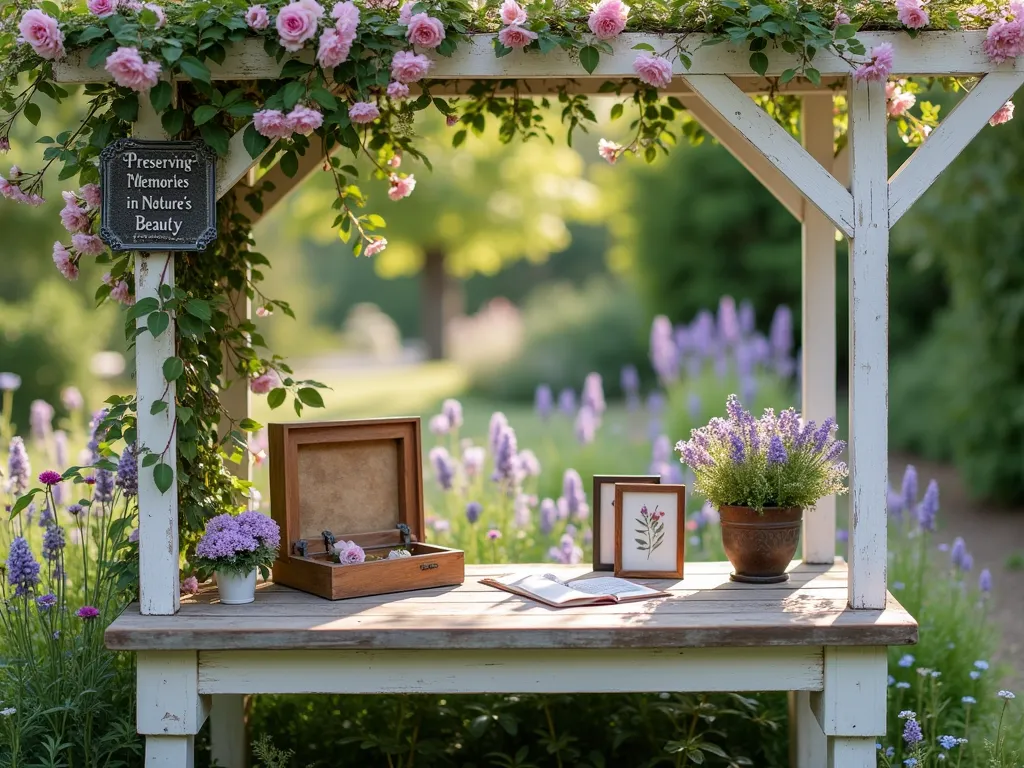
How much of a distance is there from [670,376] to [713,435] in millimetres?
4124

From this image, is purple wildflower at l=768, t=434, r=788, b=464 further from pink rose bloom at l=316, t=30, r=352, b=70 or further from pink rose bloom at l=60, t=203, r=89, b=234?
pink rose bloom at l=60, t=203, r=89, b=234

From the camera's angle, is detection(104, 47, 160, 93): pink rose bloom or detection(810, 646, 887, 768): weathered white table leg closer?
detection(104, 47, 160, 93): pink rose bloom

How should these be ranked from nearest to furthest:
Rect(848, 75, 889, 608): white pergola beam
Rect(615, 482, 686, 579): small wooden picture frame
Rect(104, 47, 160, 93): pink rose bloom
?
Rect(104, 47, 160, 93): pink rose bloom, Rect(848, 75, 889, 608): white pergola beam, Rect(615, 482, 686, 579): small wooden picture frame

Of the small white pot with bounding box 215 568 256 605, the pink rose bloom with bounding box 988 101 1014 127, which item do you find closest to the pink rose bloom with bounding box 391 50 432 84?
the small white pot with bounding box 215 568 256 605

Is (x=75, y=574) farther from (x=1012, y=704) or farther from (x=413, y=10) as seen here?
(x=1012, y=704)

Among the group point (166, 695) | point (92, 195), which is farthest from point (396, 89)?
point (166, 695)

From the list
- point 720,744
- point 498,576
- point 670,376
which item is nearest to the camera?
point 498,576

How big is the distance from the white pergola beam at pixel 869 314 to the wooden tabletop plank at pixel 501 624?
0.28 meters

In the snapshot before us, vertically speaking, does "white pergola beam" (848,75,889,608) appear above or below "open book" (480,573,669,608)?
above

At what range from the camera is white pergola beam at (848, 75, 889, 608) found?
311 cm

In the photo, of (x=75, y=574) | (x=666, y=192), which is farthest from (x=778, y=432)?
(x=666, y=192)

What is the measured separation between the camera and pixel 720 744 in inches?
158

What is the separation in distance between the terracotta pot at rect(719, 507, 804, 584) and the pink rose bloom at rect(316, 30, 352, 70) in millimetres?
1755

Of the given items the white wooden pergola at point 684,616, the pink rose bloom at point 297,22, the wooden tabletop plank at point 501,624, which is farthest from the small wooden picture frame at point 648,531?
the pink rose bloom at point 297,22
